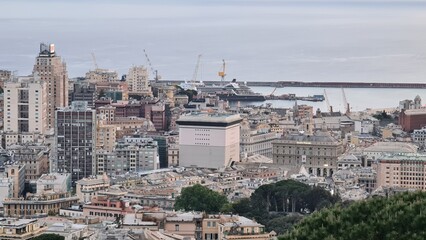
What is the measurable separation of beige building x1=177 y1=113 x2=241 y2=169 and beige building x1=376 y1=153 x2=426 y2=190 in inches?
155

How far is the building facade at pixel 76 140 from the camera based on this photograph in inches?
1088

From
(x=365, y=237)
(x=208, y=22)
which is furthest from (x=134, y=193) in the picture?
(x=208, y=22)

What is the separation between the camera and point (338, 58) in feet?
243

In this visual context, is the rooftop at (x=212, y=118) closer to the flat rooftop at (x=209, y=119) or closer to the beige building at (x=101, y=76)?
the flat rooftop at (x=209, y=119)

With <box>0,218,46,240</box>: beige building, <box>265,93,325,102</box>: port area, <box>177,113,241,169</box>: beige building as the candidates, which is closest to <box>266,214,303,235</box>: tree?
<box>0,218,46,240</box>: beige building

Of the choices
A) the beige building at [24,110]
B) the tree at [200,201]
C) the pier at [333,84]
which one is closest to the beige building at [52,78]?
the beige building at [24,110]

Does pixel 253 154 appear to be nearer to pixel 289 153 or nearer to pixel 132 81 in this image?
pixel 289 153

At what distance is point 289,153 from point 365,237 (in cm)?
2325

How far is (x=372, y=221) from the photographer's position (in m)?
8.04

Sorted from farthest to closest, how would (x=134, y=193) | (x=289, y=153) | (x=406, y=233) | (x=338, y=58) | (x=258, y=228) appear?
(x=338, y=58) → (x=289, y=153) → (x=134, y=193) → (x=258, y=228) → (x=406, y=233)

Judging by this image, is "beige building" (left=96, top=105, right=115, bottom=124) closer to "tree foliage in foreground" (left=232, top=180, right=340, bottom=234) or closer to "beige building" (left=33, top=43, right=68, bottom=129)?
"beige building" (left=33, top=43, right=68, bottom=129)

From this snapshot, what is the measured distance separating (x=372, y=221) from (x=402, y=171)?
61.0 feet

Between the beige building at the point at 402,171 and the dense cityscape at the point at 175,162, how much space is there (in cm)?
2

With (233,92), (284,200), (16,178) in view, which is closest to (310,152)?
(16,178)
